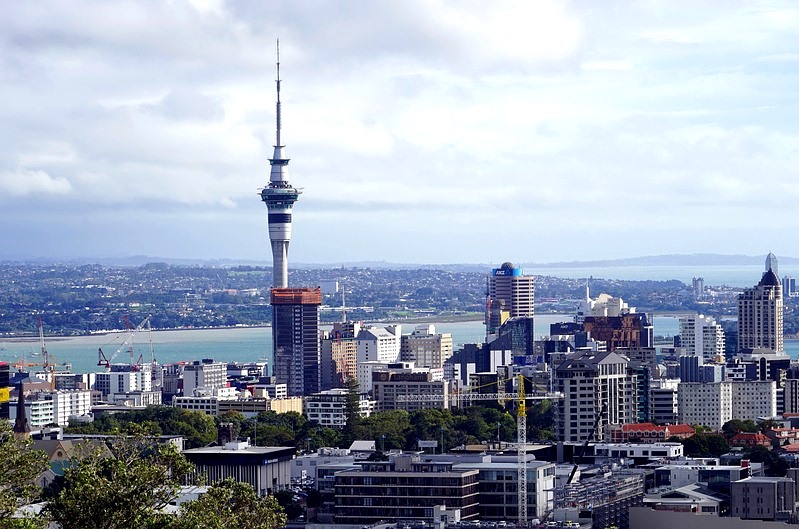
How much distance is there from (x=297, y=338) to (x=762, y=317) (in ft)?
72.7

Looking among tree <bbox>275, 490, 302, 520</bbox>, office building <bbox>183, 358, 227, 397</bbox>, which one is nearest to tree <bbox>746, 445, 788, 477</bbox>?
tree <bbox>275, 490, 302, 520</bbox>

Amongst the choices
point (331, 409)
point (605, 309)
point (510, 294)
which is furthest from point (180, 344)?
point (331, 409)

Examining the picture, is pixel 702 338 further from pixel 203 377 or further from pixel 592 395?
pixel 592 395

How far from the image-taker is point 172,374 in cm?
9750

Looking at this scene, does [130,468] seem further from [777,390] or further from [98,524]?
[777,390]

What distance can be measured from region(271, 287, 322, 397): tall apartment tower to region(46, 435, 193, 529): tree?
258 feet

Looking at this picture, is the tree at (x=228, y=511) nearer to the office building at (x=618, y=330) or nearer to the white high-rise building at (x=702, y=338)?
the office building at (x=618, y=330)

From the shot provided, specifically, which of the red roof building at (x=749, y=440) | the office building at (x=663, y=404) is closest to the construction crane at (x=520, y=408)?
the office building at (x=663, y=404)

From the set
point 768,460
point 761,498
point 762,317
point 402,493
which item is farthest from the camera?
point 762,317

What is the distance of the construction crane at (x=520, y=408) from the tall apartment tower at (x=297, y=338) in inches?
763

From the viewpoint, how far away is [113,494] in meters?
16.9

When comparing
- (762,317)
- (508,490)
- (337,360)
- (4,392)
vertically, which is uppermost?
(762,317)

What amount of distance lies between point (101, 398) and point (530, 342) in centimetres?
2860

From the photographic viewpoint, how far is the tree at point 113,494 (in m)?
16.8
